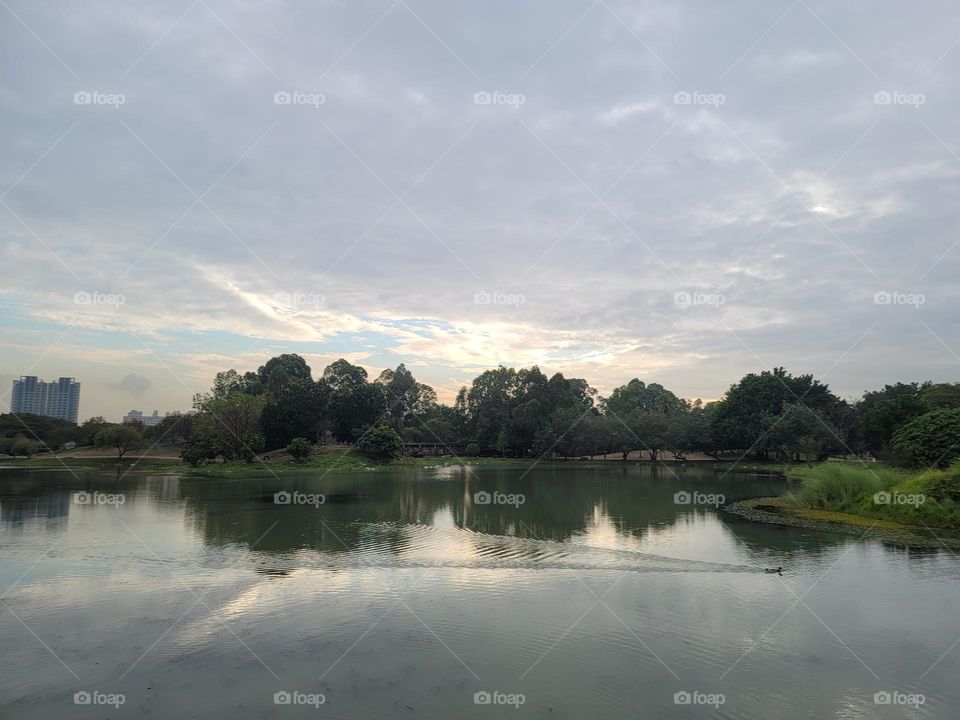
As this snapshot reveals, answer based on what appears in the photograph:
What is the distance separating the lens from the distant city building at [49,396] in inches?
6024

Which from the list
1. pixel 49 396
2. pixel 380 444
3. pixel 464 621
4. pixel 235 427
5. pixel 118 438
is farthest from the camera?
pixel 49 396

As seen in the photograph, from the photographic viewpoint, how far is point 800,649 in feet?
34.0

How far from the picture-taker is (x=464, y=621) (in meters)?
11.6

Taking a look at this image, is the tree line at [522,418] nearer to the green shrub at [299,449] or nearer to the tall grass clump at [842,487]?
the green shrub at [299,449]

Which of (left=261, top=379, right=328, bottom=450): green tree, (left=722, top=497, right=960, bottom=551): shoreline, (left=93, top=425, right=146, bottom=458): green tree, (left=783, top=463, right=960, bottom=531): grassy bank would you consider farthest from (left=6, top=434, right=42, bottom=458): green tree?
(left=783, top=463, right=960, bottom=531): grassy bank

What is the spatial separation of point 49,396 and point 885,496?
628ft

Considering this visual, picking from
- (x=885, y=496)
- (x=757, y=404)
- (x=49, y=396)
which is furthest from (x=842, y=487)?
(x=49, y=396)

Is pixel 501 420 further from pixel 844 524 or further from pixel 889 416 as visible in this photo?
pixel 844 524

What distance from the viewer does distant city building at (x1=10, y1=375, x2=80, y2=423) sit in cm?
15300

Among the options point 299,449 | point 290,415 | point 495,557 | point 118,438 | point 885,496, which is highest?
point 290,415

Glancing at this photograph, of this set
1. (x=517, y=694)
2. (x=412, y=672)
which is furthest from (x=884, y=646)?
(x=412, y=672)

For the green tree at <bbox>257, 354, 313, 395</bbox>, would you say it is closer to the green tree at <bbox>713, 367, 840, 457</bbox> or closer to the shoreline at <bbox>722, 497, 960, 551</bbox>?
the green tree at <bbox>713, 367, 840, 457</bbox>

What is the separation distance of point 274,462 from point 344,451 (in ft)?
27.9

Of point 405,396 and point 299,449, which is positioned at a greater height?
point 405,396
